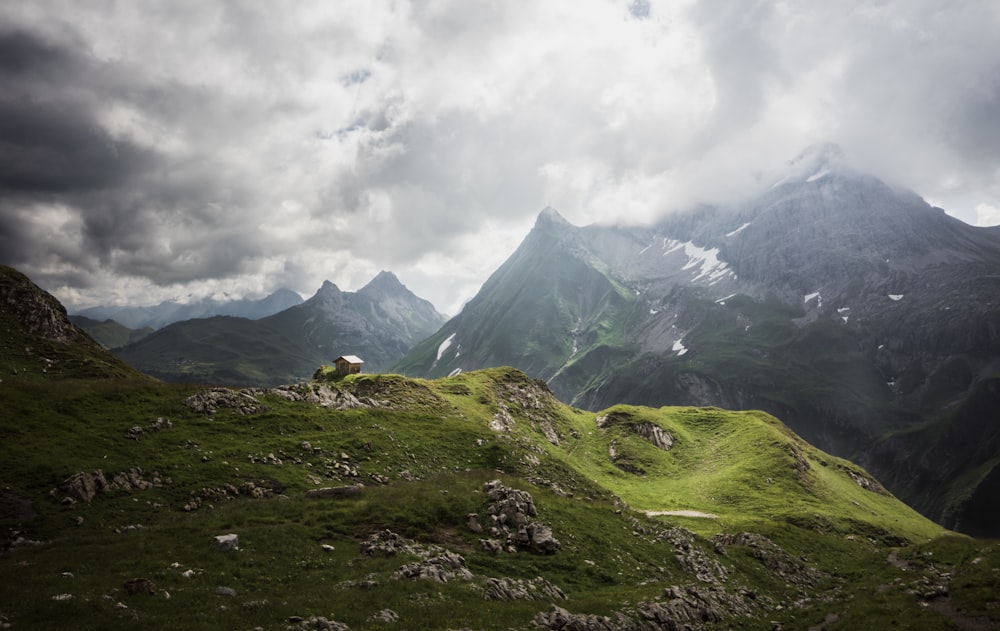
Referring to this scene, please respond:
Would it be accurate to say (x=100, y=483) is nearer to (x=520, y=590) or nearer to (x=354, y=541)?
(x=354, y=541)

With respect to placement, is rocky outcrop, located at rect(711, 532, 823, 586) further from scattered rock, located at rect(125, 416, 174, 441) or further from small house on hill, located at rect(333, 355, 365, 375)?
small house on hill, located at rect(333, 355, 365, 375)

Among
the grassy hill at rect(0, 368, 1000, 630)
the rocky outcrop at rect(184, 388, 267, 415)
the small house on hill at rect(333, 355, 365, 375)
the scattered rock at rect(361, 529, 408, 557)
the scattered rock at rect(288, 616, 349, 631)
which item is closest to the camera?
the scattered rock at rect(288, 616, 349, 631)

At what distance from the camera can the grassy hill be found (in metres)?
22.1

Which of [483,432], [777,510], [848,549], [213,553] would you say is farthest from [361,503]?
[777,510]

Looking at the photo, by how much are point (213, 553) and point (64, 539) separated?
8.55m

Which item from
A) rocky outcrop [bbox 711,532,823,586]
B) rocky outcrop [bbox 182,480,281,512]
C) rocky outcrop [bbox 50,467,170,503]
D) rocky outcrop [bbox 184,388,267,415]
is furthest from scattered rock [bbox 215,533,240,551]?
rocky outcrop [bbox 711,532,823,586]

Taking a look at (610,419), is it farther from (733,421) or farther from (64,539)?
(64,539)

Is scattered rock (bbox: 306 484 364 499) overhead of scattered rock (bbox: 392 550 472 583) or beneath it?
overhead

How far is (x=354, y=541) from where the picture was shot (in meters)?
A: 30.3

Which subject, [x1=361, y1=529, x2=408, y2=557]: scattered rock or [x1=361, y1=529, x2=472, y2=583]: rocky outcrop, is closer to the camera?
[x1=361, y1=529, x2=472, y2=583]: rocky outcrop

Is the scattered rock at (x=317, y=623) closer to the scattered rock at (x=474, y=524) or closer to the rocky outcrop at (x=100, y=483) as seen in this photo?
the scattered rock at (x=474, y=524)

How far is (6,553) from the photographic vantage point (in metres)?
23.8

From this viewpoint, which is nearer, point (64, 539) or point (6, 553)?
point (6, 553)

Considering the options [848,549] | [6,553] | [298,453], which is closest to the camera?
[6,553]
